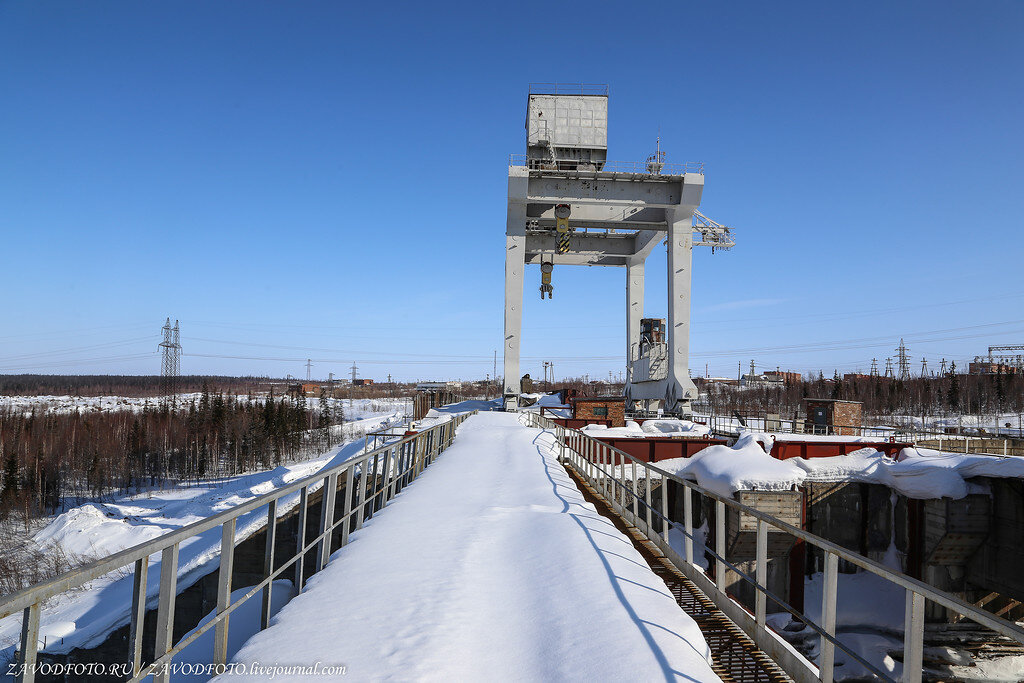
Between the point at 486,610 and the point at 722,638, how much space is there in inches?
79.4

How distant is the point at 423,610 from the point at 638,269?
3748cm

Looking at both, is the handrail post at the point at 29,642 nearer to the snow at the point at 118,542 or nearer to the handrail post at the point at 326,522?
the handrail post at the point at 326,522

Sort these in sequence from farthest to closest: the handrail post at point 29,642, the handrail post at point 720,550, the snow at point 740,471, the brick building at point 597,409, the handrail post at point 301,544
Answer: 1. the brick building at point 597,409
2. the snow at point 740,471
3. the handrail post at point 720,550
4. the handrail post at point 301,544
5. the handrail post at point 29,642

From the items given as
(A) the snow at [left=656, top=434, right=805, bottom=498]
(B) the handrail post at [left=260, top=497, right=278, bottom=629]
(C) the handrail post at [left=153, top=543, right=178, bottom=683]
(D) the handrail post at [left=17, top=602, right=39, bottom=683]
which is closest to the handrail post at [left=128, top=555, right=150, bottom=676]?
(C) the handrail post at [left=153, top=543, right=178, bottom=683]

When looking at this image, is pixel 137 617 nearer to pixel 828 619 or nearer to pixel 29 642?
pixel 29 642

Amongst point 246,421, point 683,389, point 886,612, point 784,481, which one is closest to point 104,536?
point 683,389

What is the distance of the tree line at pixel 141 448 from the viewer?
5784 centimetres

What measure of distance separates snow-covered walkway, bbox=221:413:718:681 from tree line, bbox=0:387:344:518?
6097cm

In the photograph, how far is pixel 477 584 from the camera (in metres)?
4.99

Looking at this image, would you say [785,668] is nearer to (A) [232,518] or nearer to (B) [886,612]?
(A) [232,518]

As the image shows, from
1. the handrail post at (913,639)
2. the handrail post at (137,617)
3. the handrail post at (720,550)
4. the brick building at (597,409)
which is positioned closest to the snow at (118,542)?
the brick building at (597,409)

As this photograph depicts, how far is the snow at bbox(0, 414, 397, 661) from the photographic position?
64.8 feet

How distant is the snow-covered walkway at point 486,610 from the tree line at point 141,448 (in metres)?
61.0

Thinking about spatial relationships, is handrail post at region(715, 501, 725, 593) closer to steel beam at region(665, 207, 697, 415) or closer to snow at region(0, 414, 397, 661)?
snow at region(0, 414, 397, 661)
